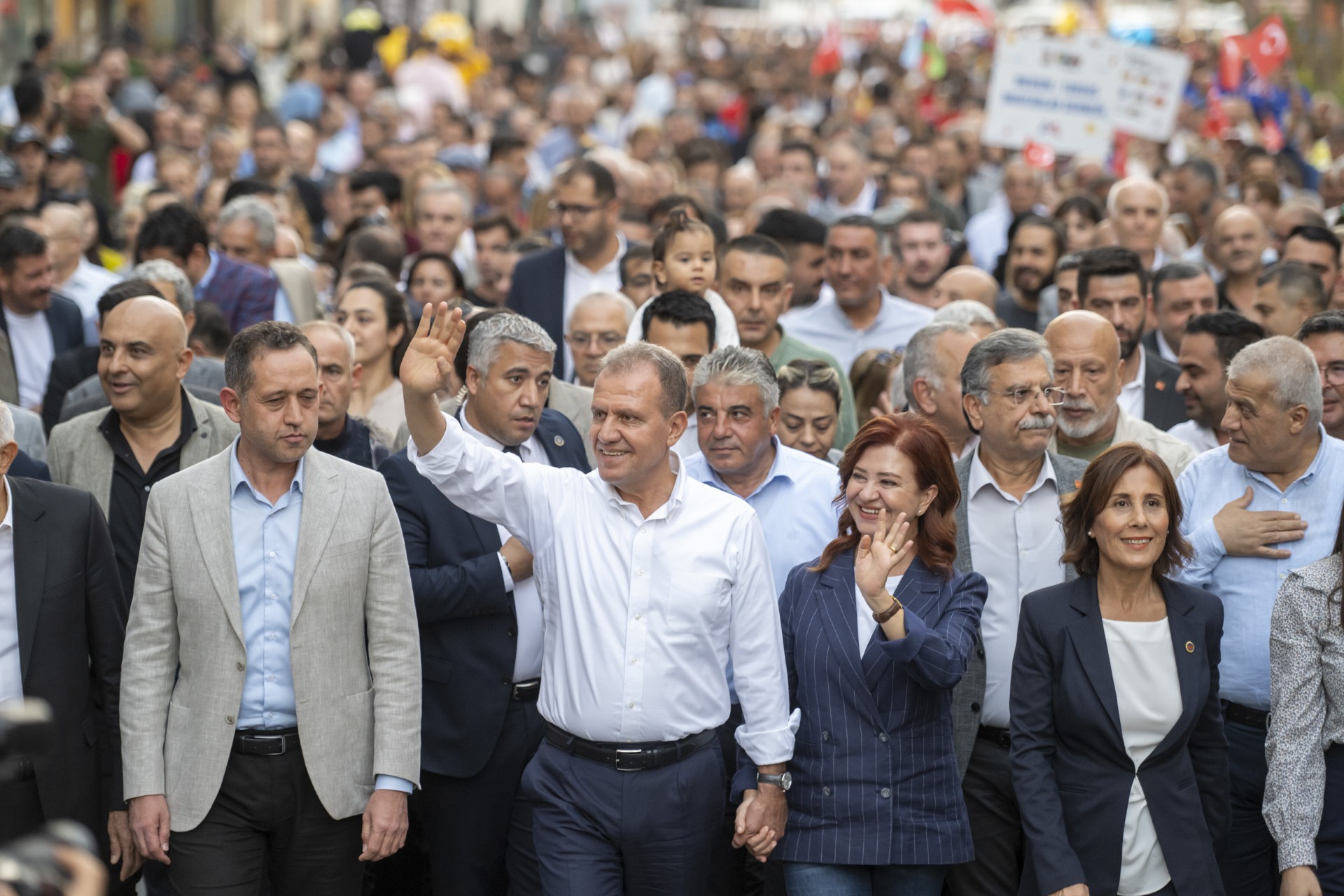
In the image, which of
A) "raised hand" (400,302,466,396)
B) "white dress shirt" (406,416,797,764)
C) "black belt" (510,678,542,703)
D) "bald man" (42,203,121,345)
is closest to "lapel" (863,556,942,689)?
"white dress shirt" (406,416,797,764)

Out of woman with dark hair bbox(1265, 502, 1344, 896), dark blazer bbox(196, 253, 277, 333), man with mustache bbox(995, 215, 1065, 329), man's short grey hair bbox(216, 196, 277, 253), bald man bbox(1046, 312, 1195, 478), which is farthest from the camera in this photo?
man with mustache bbox(995, 215, 1065, 329)

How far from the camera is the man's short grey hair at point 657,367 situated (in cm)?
515

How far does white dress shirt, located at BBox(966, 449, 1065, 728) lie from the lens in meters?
5.73

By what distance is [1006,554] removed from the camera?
583cm

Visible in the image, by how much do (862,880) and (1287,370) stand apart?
2.34 m

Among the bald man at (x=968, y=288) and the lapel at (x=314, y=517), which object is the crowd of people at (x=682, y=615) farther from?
the bald man at (x=968, y=288)

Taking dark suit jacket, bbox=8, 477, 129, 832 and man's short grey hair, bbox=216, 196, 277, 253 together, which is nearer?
dark suit jacket, bbox=8, 477, 129, 832

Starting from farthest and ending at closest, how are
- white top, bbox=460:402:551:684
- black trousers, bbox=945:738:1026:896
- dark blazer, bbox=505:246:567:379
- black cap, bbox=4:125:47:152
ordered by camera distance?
black cap, bbox=4:125:47:152
dark blazer, bbox=505:246:567:379
white top, bbox=460:402:551:684
black trousers, bbox=945:738:1026:896

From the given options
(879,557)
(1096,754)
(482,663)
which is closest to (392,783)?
(482,663)

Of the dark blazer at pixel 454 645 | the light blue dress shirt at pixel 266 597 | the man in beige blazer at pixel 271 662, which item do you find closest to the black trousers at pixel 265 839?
the man in beige blazer at pixel 271 662

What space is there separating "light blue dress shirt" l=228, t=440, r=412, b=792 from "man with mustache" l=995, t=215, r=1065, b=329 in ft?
19.1

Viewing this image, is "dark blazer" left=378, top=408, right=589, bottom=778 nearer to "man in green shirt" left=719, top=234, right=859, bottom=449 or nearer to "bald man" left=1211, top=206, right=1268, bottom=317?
"man in green shirt" left=719, top=234, right=859, bottom=449

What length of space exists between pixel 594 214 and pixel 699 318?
2.69 metres

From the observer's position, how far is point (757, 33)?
41.1 meters
